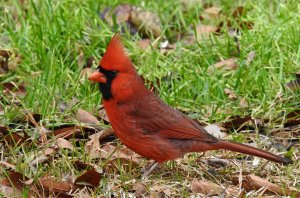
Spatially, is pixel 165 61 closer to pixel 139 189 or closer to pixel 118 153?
pixel 118 153

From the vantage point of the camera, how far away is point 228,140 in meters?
4.89

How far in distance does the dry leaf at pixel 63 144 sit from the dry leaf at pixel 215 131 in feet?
2.71

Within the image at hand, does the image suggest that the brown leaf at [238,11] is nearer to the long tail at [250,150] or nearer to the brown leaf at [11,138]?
the long tail at [250,150]

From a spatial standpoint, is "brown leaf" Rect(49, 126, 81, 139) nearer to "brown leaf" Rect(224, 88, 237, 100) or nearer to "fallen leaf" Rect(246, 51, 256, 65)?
"brown leaf" Rect(224, 88, 237, 100)

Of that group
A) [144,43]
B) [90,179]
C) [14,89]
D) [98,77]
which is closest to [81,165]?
[90,179]

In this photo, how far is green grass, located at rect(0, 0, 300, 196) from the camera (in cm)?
527

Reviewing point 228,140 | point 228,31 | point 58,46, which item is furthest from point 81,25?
point 228,140

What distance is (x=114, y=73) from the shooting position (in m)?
4.57

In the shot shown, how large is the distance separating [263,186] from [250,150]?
21cm

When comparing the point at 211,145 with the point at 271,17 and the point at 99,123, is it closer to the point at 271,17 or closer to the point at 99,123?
the point at 99,123

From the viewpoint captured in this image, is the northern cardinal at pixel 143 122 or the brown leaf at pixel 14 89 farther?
the brown leaf at pixel 14 89

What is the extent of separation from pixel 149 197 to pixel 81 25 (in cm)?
207

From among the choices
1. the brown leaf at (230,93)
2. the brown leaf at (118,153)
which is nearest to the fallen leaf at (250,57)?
the brown leaf at (230,93)

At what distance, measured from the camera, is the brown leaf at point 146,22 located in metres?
6.41
